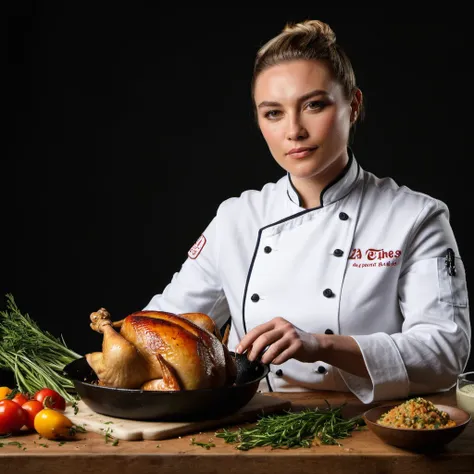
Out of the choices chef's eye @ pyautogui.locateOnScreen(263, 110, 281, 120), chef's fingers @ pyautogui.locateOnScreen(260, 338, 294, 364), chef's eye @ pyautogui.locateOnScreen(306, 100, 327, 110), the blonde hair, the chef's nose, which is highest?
the blonde hair

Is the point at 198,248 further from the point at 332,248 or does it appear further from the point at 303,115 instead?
the point at 303,115

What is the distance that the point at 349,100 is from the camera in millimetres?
2775

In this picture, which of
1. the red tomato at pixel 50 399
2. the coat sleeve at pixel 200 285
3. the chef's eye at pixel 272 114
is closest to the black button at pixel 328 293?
the coat sleeve at pixel 200 285

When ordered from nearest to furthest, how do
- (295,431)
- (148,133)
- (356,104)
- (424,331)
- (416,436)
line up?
(416,436) < (295,431) < (424,331) < (356,104) < (148,133)

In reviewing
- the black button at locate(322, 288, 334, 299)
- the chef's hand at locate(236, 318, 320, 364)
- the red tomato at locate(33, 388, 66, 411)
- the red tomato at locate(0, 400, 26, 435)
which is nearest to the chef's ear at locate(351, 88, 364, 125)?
the black button at locate(322, 288, 334, 299)

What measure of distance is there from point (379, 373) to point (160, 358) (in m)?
0.65

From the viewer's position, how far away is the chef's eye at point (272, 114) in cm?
268

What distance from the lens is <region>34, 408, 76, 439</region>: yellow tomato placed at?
1979 millimetres

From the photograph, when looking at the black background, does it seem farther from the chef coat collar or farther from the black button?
the black button

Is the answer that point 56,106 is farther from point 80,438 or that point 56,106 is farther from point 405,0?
point 80,438

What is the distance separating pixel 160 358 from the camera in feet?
6.71

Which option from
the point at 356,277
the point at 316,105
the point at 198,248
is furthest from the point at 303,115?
the point at 198,248

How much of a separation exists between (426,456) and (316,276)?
911mm

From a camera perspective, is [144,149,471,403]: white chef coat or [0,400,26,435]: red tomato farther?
[144,149,471,403]: white chef coat
